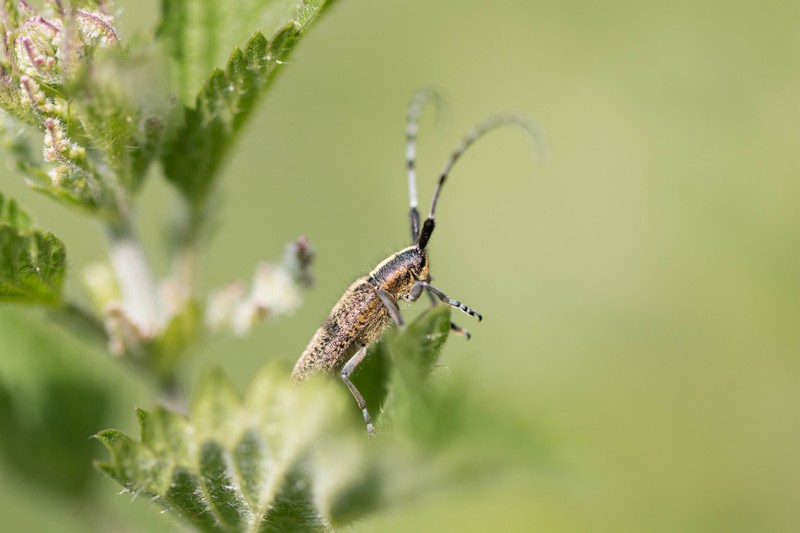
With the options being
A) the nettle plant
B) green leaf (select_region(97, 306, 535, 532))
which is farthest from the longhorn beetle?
green leaf (select_region(97, 306, 535, 532))

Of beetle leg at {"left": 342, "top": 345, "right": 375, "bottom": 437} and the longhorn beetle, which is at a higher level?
the longhorn beetle

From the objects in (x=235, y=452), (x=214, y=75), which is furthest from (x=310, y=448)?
(x=214, y=75)

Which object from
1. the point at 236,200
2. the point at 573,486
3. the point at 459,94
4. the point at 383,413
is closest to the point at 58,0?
the point at 383,413

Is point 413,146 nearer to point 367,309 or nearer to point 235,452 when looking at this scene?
point 367,309

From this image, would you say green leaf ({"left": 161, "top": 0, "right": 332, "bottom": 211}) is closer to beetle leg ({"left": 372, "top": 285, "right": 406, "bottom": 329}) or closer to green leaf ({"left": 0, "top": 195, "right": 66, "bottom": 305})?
green leaf ({"left": 0, "top": 195, "right": 66, "bottom": 305})

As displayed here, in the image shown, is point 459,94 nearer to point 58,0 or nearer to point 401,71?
point 401,71

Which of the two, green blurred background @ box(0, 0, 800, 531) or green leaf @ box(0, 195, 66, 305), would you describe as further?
green blurred background @ box(0, 0, 800, 531)
